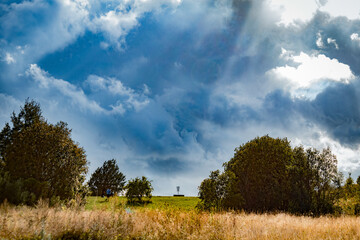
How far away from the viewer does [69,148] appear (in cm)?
1695

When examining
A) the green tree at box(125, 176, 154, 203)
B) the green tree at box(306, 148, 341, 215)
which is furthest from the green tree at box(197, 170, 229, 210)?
the green tree at box(125, 176, 154, 203)

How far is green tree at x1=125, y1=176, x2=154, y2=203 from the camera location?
25766 millimetres

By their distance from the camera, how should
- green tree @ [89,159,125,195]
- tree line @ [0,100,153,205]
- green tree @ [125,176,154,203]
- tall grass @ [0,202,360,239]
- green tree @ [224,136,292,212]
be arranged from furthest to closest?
green tree @ [89,159,125,195] < green tree @ [125,176,154,203] < green tree @ [224,136,292,212] < tree line @ [0,100,153,205] < tall grass @ [0,202,360,239]

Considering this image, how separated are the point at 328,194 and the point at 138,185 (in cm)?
1694

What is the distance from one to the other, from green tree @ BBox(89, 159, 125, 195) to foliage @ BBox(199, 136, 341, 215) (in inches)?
994

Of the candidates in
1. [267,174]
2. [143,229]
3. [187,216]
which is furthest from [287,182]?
[143,229]

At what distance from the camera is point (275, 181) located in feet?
67.0

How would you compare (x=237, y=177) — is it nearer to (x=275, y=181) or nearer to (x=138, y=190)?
(x=275, y=181)

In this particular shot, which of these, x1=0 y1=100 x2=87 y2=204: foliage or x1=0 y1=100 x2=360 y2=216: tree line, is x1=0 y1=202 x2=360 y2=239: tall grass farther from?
x1=0 y1=100 x2=87 y2=204: foliage

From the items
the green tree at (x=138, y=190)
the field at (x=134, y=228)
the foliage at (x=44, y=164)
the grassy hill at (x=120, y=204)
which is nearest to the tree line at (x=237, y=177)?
the foliage at (x=44, y=164)

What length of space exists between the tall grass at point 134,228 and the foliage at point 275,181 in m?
8.06

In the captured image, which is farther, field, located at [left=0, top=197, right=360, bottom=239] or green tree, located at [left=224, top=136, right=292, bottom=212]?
green tree, located at [left=224, top=136, right=292, bottom=212]

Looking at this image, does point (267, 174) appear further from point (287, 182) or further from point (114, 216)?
point (114, 216)

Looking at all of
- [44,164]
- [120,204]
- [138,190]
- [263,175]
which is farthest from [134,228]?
[138,190]
